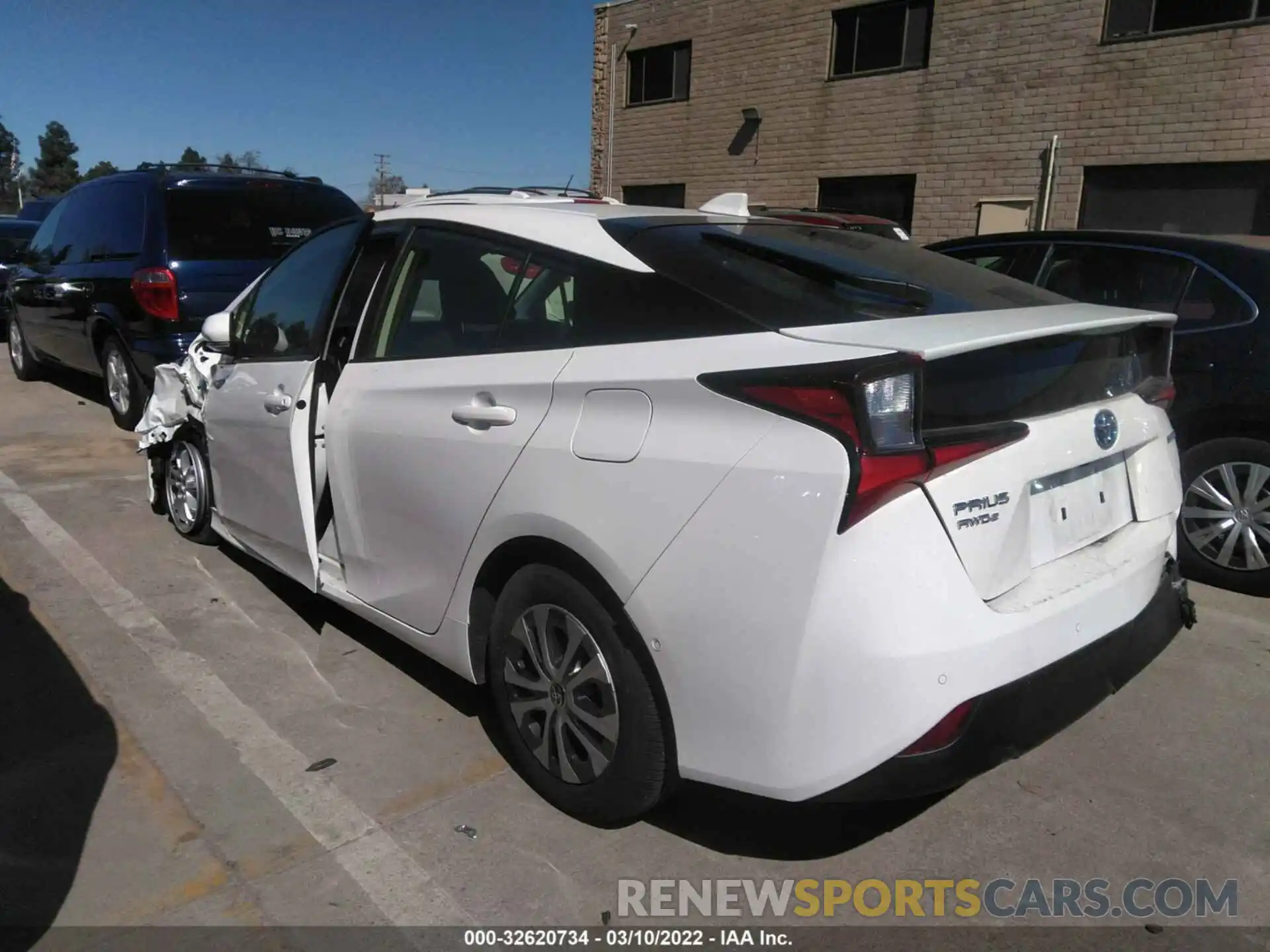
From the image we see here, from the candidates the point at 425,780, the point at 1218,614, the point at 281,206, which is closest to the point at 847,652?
the point at 425,780

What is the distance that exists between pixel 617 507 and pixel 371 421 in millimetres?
1219

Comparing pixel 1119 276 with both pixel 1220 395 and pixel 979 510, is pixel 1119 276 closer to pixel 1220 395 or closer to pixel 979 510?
pixel 1220 395

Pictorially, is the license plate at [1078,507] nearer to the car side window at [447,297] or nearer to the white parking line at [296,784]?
the car side window at [447,297]

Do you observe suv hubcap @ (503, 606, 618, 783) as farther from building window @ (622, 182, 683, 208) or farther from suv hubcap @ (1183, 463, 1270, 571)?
building window @ (622, 182, 683, 208)

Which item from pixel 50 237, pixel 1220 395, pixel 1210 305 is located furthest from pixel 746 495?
pixel 50 237

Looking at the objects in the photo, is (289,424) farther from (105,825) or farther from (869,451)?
(869,451)

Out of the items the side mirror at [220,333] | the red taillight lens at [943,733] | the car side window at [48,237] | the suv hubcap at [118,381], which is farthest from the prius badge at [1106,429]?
the car side window at [48,237]

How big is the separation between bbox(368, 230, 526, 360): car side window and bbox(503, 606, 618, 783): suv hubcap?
0.86 metres

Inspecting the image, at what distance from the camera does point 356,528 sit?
3320mm

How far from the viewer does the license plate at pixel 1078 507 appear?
2264 millimetres

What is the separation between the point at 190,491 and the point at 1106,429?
4183 mm

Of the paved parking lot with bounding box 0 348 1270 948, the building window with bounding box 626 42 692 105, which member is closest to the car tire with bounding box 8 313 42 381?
the paved parking lot with bounding box 0 348 1270 948

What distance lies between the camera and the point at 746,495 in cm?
207

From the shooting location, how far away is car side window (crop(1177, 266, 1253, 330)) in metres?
4.29
